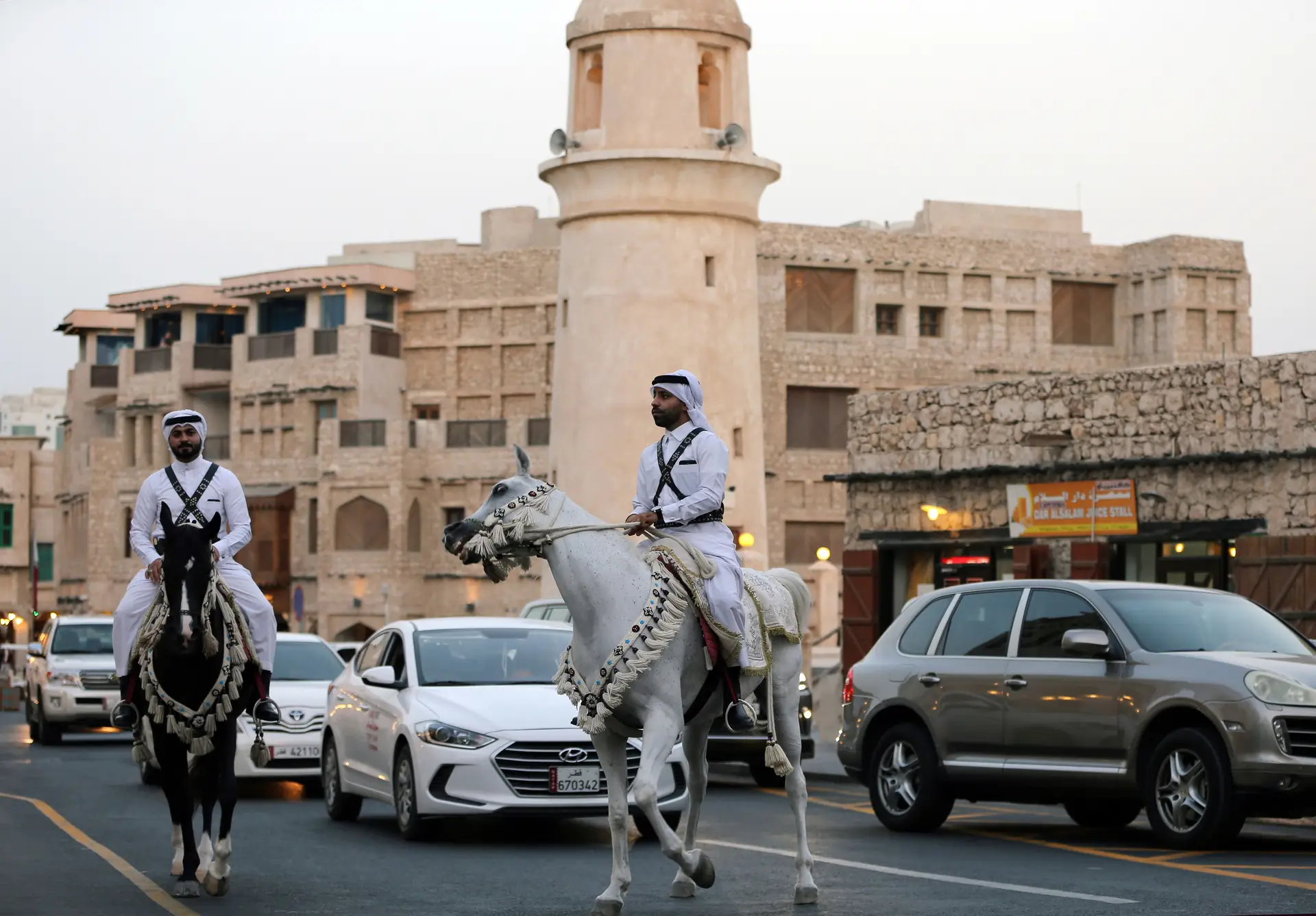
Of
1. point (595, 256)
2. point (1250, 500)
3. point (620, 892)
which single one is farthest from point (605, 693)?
point (595, 256)

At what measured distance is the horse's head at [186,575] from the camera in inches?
493

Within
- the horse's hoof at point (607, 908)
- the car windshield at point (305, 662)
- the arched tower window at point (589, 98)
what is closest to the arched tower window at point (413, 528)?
the arched tower window at point (589, 98)

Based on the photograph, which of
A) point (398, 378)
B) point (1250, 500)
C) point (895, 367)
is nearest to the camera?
point (1250, 500)

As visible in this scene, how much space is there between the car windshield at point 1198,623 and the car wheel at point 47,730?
67.5 ft

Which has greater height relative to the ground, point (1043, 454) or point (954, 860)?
point (1043, 454)

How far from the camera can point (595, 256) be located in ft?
141

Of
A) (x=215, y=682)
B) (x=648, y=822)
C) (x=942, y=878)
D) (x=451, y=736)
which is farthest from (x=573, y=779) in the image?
(x=215, y=682)

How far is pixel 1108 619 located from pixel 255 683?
6.00 m

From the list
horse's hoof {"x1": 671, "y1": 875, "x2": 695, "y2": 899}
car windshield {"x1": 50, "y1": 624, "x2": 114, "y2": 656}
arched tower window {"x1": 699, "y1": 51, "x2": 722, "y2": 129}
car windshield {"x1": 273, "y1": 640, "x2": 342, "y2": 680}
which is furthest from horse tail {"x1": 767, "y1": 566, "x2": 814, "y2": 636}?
arched tower window {"x1": 699, "y1": 51, "x2": 722, "y2": 129}

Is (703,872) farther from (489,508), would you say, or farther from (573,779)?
(573,779)

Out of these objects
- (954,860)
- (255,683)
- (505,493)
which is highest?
(505,493)

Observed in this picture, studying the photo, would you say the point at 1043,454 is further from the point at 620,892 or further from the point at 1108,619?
the point at 620,892

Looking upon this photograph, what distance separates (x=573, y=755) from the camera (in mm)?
15820

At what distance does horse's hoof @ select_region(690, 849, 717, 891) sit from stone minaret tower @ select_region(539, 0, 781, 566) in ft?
99.2
